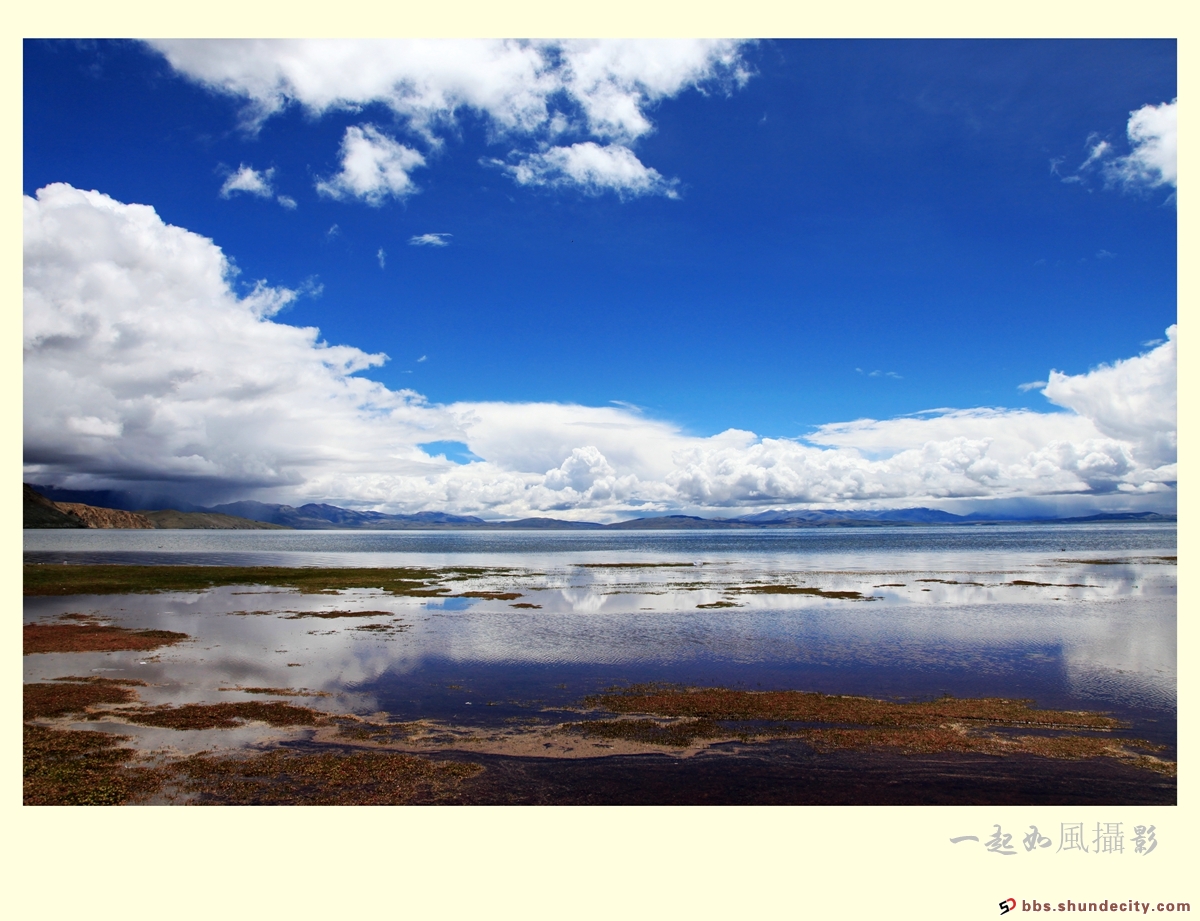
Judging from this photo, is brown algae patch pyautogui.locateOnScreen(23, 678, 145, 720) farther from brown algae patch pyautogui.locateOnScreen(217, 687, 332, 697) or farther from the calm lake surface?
brown algae patch pyautogui.locateOnScreen(217, 687, 332, 697)

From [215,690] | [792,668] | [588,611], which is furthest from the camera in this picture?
[588,611]

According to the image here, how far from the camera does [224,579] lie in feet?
282

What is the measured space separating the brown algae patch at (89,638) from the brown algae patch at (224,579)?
26.3 m

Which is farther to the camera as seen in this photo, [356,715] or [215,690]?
[215,690]

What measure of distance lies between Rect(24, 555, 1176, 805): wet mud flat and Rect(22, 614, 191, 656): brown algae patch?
27cm

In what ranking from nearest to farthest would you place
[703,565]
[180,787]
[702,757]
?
[180,787] < [702,757] < [703,565]

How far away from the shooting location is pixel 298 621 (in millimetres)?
50469

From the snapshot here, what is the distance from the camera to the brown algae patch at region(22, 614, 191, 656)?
38125 mm

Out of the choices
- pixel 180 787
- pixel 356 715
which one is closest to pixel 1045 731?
pixel 356 715

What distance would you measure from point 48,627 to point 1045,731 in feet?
204

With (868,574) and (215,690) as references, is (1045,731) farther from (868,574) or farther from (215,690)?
(868,574)

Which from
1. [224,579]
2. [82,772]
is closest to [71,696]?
[82,772]

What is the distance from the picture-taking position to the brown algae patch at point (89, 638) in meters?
38.1

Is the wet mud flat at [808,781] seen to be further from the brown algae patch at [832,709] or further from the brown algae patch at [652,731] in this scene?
the brown algae patch at [832,709]
